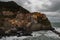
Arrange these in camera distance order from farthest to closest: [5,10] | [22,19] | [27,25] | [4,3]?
[4,3]
[5,10]
[22,19]
[27,25]

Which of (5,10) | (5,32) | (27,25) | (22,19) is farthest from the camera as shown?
(5,10)

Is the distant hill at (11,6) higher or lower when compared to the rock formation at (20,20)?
higher

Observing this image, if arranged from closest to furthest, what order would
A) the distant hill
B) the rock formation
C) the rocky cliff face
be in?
the rock formation < the rocky cliff face < the distant hill

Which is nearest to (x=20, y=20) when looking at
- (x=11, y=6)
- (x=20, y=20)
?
(x=20, y=20)

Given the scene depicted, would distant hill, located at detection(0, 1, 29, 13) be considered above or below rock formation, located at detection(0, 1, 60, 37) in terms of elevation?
above

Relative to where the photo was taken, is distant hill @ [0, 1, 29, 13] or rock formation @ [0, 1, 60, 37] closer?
rock formation @ [0, 1, 60, 37]

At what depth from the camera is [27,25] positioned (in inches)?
5325

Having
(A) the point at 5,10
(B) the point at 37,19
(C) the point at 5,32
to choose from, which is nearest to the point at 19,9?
(A) the point at 5,10

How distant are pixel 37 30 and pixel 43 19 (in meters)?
12.5

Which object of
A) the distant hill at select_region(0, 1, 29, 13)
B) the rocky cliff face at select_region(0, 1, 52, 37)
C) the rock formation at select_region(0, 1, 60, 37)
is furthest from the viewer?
the distant hill at select_region(0, 1, 29, 13)

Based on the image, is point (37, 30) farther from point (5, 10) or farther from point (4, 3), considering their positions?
point (4, 3)

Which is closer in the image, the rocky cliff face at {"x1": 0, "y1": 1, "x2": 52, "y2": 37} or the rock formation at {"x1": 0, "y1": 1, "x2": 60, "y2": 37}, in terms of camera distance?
the rock formation at {"x1": 0, "y1": 1, "x2": 60, "y2": 37}

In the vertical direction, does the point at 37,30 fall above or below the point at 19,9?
below

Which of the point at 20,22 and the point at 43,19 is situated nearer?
the point at 20,22
